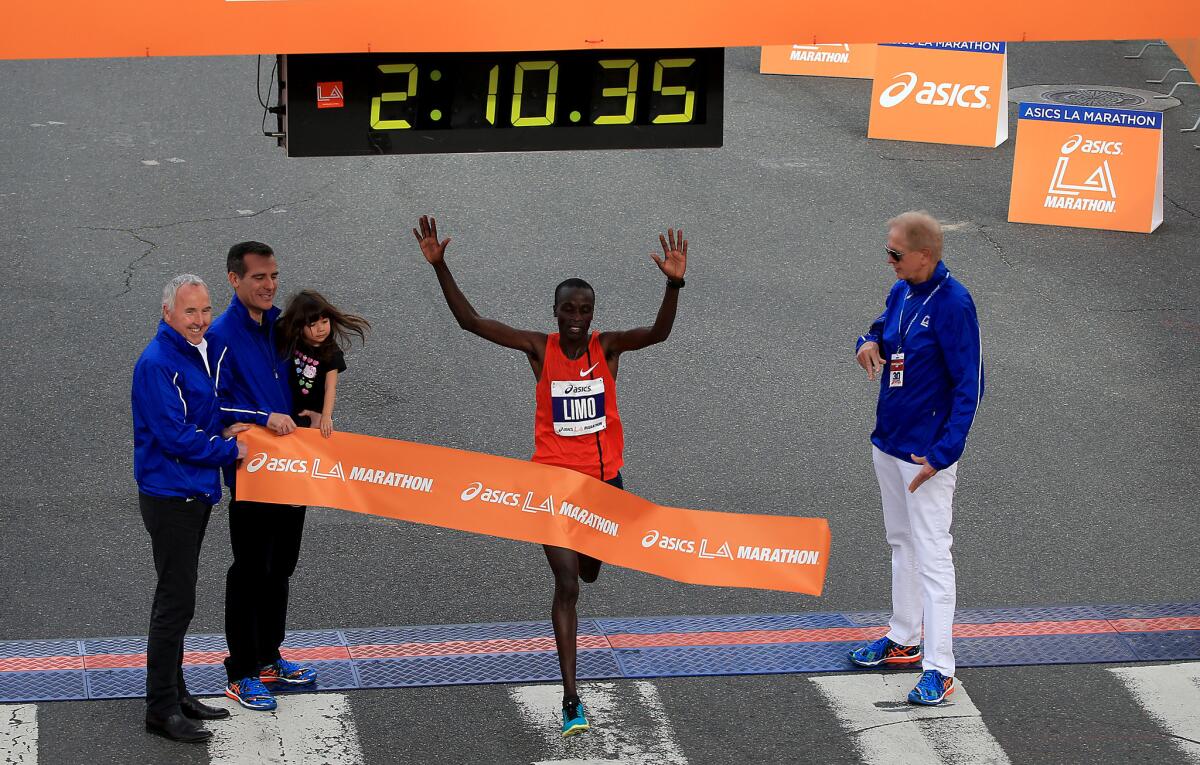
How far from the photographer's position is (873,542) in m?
9.43

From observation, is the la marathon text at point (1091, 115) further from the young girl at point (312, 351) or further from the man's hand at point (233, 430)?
the man's hand at point (233, 430)

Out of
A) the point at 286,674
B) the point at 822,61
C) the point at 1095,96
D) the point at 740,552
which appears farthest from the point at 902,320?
the point at 822,61

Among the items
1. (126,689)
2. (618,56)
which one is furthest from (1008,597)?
(126,689)

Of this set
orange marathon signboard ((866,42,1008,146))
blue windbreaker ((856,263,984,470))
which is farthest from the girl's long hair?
orange marathon signboard ((866,42,1008,146))

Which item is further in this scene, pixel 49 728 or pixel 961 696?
pixel 961 696

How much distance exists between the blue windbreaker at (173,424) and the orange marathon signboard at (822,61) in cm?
1565

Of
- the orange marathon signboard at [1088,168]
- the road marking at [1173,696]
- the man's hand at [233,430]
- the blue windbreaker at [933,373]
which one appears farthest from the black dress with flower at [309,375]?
the orange marathon signboard at [1088,168]

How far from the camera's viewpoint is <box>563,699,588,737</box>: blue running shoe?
23.7 feet

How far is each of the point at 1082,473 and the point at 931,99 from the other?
29.6ft

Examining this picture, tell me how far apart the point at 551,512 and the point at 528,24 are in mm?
2257

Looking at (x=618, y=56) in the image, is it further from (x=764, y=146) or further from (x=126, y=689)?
(x=764, y=146)

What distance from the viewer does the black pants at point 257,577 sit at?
24.2 feet

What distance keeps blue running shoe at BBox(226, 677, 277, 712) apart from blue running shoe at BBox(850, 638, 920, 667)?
290 centimetres

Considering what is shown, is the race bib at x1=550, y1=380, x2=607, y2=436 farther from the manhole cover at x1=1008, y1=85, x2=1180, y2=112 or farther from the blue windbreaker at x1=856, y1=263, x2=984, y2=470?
the manhole cover at x1=1008, y1=85, x2=1180, y2=112
